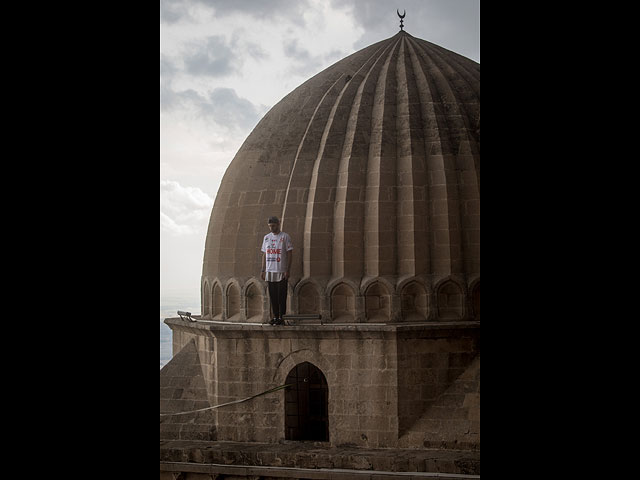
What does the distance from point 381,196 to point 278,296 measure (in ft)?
7.65

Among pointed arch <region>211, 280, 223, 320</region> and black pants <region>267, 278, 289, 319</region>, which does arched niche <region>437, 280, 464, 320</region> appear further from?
pointed arch <region>211, 280, 223, 320</region>

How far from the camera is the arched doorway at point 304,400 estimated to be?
1349 cm

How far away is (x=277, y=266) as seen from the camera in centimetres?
1362

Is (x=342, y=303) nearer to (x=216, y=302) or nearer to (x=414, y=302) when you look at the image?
(x=414, y=302)

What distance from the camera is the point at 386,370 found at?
12.9 m

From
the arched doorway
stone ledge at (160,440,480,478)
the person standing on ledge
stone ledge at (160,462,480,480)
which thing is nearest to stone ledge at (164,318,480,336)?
the person standing on ledge

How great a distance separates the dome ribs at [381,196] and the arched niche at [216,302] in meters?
2.92

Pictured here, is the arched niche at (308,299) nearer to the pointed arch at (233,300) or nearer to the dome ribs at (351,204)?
the dome ribs at (351,204)

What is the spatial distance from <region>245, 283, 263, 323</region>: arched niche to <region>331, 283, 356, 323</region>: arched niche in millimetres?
1381

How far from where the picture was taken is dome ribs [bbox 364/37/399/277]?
44.7ft
